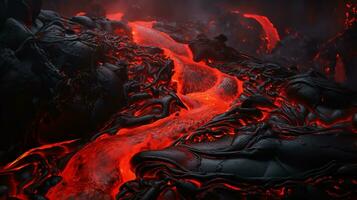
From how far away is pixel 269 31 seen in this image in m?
20.2

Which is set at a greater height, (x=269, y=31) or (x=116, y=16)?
(x=116, y=16)

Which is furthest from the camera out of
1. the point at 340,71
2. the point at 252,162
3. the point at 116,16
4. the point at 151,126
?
the point at 116,16

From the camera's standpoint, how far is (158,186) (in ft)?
15.6

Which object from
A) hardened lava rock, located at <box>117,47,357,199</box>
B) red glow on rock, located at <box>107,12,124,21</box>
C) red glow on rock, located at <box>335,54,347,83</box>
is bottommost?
hardened lava rock, located at <box>117,47,357,199</box>

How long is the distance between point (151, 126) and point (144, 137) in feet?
2.08

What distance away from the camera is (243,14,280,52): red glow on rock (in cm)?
1966

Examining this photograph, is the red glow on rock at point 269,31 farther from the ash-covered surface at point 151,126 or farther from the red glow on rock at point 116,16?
the ash-covered surface at point 151,126

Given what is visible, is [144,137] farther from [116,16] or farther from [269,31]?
[116,16]

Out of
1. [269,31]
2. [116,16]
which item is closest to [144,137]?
[269,31]

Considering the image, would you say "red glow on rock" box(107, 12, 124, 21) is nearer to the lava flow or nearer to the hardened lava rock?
the lava flow

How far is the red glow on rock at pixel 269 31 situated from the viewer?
19.7m

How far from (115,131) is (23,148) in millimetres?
1988

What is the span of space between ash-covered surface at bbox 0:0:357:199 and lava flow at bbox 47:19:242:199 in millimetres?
26

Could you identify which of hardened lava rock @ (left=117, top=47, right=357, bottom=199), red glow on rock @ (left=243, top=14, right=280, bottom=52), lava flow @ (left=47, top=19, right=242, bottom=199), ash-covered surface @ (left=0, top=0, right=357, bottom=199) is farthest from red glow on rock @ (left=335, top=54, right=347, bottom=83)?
hardened lava rock @ (left=117, top=47, right=357, bottom=199)
